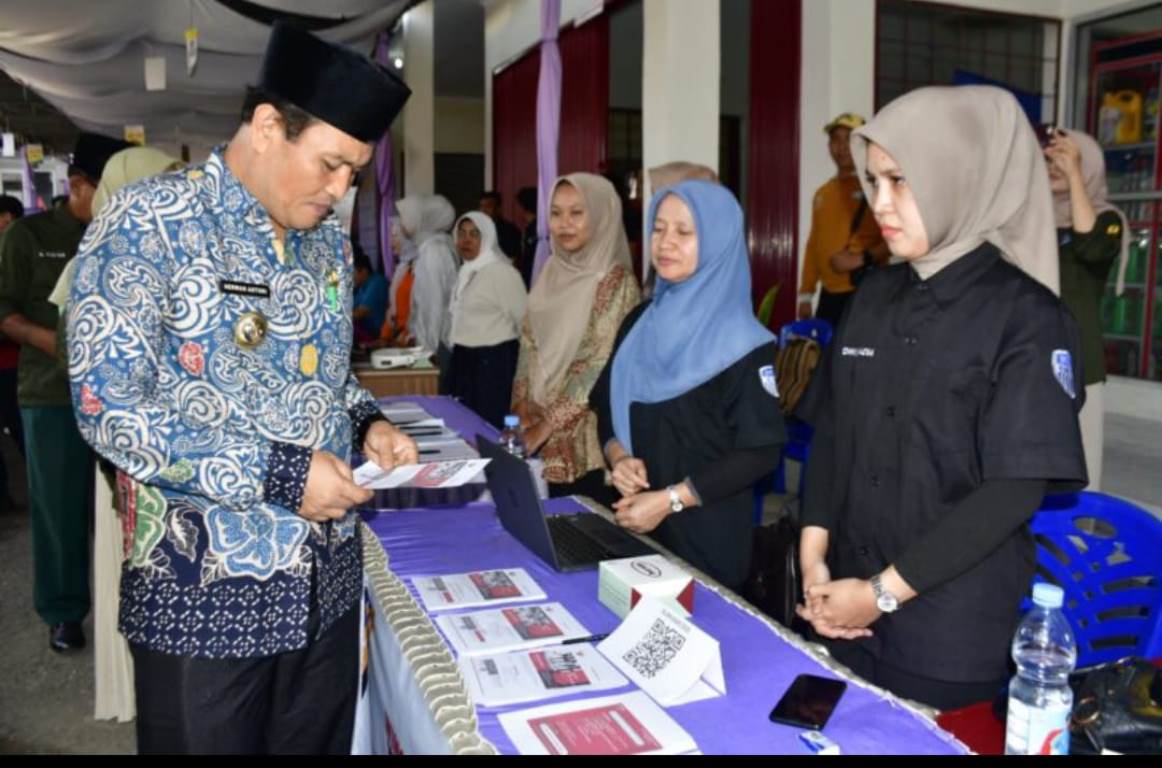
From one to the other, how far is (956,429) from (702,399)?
0.67 metres

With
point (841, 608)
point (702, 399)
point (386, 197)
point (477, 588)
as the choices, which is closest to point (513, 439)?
point (702, 399)

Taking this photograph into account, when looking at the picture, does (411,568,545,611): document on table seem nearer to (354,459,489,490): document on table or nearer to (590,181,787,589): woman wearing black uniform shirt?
(354,459,489,490): document on table

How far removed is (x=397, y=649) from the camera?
1431mm

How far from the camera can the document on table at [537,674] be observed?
121cm

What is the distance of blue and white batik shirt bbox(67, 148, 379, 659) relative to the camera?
1.11 m

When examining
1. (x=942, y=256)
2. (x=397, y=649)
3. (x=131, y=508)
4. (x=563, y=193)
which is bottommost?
(x=397, y=649)

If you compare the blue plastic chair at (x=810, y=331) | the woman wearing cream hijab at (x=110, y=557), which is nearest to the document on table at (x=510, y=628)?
the woman wearing cream hijab at (x=110, y=557)

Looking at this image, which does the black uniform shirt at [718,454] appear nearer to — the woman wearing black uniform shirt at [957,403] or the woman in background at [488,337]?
the woman wearing black uniform shirt at [957,403]

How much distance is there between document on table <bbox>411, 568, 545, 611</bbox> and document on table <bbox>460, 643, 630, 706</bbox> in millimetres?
211

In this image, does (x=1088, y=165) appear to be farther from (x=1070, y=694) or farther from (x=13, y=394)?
(x=13, y=394)

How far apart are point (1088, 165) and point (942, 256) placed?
218cm

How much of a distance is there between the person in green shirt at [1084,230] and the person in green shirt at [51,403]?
3.04m

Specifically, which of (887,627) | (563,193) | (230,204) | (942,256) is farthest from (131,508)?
(563,193)

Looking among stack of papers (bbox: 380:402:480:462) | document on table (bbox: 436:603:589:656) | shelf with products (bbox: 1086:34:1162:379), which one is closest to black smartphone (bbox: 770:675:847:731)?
document on table (bbox: 436:603:589:656)
